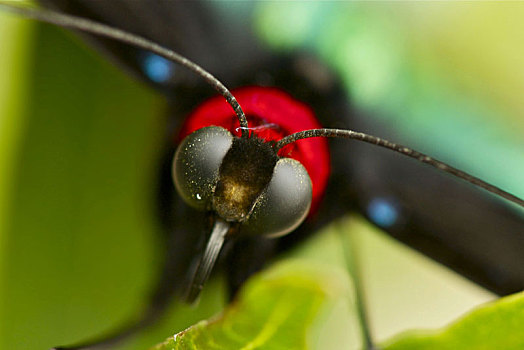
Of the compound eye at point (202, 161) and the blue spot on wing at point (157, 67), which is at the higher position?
the compound eye at point (202, 161)

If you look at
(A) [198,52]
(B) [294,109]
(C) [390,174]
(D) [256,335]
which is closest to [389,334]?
(C) [390,174]

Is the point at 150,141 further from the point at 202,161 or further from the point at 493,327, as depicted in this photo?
the point at 493,327

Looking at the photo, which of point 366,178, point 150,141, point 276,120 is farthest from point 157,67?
point 366,178

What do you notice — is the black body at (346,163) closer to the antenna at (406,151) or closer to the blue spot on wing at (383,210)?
the blue spot on wing at (383,210)

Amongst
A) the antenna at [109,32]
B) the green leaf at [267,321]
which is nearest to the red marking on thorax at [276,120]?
the antenna at [109,32]

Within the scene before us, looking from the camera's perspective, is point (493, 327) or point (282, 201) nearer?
point (493, 327)

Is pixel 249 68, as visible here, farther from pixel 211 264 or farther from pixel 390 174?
pixel 211 264
